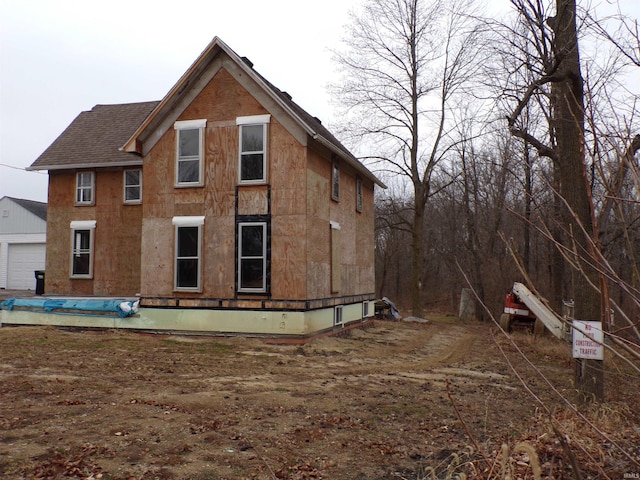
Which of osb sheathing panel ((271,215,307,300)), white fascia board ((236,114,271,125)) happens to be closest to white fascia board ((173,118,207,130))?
white fascia board ((236,114,271,125))

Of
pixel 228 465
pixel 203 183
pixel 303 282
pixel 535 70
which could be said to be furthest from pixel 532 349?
pixel 228 465

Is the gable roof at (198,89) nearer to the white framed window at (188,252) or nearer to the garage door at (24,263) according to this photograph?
the white framed window at (188,252)

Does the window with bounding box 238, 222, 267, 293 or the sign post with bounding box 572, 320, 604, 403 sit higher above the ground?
the window with bounding box 238, 222, 267, 293

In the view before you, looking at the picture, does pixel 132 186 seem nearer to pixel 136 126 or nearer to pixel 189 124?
pixel 136 126

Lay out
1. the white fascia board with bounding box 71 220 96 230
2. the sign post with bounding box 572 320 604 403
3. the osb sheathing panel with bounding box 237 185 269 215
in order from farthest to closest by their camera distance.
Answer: the white fascia board with bounding box 71 220 96 230 < the osb sheathing panel with bounding box 237 185 269 215 < the sign post with bounding box 572 320 604 403

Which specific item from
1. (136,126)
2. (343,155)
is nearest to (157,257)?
(343,155)

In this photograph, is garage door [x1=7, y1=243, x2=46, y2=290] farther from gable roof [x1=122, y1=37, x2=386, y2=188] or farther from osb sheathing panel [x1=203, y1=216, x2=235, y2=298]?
osb sheathing panel [x1=203, y1=216, x2=235, y2=298]

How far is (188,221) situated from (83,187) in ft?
20.3

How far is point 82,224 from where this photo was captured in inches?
733

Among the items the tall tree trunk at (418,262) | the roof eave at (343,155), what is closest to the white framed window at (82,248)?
the roof eave at (343,155)

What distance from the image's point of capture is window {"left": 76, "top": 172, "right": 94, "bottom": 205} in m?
18.9

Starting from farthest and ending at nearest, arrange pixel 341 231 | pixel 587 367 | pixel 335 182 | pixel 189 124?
pixel 341 231
pixel 335 182
pixel 189 124
pixel 587 367

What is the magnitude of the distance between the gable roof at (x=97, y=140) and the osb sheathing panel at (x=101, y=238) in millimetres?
519

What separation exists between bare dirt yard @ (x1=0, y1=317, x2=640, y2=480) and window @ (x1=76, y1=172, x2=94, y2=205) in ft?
20.8
